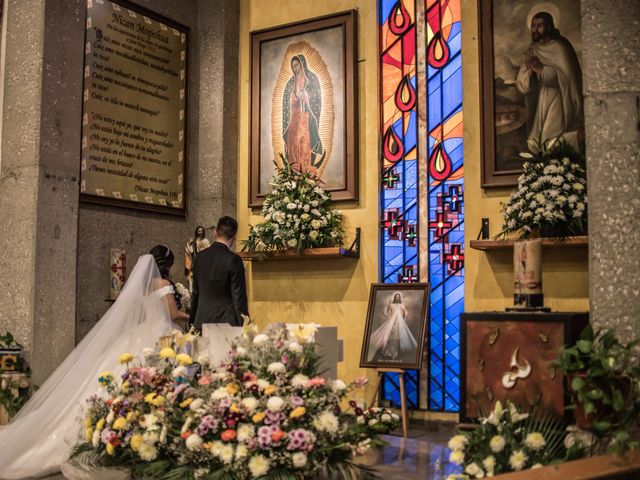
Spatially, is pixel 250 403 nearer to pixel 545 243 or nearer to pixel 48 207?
pixel 545 243

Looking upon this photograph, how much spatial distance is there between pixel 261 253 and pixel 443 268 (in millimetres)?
1882

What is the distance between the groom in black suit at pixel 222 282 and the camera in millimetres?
6094

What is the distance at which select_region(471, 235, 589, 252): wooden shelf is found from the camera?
231 inches

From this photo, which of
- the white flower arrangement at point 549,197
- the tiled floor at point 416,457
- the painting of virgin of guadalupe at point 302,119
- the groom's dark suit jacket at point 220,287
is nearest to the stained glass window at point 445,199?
the tiled floor at point 416,457

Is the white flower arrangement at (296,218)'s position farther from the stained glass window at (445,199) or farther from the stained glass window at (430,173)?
the stained glass window at (445,199)

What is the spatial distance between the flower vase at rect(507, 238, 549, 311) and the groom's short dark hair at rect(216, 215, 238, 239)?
2331 millimetres

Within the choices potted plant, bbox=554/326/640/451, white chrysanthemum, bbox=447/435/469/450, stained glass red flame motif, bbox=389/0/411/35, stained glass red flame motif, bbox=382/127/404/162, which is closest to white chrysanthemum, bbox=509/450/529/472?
white chrysanthemum, bbox=447/435/469/450

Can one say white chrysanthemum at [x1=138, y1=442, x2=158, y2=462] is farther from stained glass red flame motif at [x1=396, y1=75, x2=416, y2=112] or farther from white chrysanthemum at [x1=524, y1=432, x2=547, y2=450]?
stained glass red flame motif at [x1=396, y1=75, x2=416, y2=112]

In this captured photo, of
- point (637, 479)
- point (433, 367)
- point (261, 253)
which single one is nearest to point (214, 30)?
point (261, 253)

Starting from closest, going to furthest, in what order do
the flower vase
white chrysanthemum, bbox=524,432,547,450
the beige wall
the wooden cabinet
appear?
white chrysanthemum, bbox=524,432,547,450, the wooden cabinet, the flower vase, the beige wall

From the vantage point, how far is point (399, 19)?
7.47 metres

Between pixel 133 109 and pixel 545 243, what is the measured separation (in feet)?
14.6

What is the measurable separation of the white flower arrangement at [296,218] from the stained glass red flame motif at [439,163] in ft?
3.54

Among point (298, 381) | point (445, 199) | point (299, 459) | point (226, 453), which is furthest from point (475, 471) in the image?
point (445, 199)
